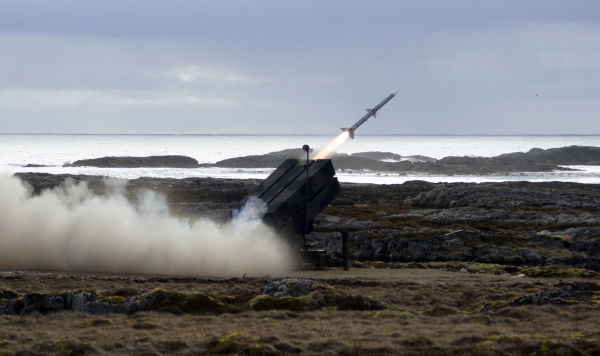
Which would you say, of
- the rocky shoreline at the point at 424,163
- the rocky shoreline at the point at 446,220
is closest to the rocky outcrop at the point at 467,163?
the rocky shoreline at the point at 424,163

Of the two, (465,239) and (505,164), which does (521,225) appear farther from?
(505,164)

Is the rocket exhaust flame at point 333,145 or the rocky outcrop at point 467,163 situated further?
the rocky outcrop at point 467,163

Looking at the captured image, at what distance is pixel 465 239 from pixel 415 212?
1851cm

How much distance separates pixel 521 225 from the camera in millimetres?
54625

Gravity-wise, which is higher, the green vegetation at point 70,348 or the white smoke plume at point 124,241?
the white smoke plume at point 124,241

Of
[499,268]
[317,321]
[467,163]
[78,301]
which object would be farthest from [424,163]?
[317,321]

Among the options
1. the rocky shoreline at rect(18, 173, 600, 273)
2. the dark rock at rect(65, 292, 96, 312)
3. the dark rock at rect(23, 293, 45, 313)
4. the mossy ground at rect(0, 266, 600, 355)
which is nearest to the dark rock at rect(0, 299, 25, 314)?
the dark rock at rect(23, 293, 45, 313)

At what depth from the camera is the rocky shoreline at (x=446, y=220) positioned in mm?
43844

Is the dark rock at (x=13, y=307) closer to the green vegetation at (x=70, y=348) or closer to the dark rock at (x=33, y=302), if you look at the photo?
the dark rock at (x=33, y=302)

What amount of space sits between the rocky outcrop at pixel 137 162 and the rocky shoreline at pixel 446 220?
63.6 m

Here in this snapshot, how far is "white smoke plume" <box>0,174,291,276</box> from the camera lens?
35906 mm

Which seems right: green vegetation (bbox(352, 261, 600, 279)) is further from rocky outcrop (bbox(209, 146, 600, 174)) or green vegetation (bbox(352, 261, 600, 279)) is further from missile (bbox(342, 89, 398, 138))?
rocky outcrop (bbox(209, 146, 600, 174))

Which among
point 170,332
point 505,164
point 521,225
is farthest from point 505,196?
point 505,164

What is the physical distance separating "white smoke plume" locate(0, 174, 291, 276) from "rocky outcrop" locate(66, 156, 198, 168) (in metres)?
116
